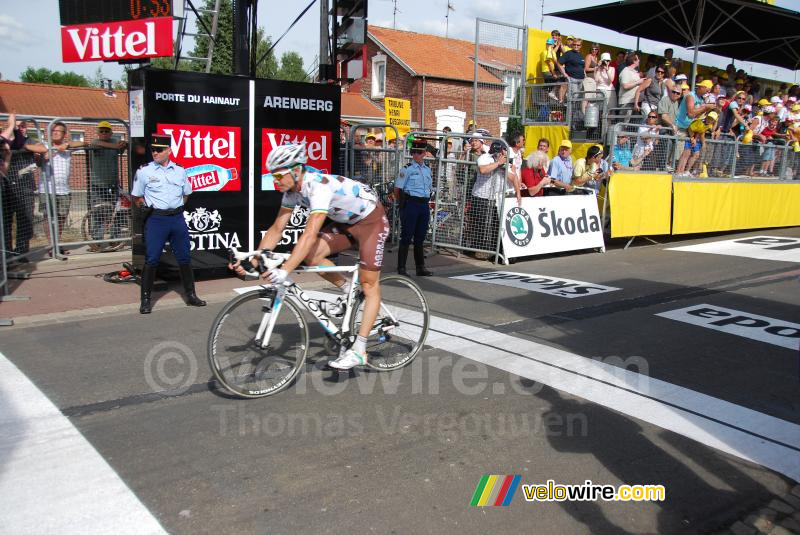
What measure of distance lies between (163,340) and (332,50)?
7899 mm

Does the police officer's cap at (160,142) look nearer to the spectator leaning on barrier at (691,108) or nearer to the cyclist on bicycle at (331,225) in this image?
the cyclist on bicycle at (331,225)

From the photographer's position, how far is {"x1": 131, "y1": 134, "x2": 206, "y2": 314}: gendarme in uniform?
773 cm

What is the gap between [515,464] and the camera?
405 centimetres

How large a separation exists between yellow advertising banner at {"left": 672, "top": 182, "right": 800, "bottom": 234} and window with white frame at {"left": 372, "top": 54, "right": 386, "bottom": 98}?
2845 cm

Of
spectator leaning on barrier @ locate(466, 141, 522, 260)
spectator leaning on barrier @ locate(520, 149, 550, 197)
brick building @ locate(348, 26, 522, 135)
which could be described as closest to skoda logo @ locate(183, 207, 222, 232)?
spectator leaning on barrier @ locate(466, 141, 522, 260)

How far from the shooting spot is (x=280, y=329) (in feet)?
16.3

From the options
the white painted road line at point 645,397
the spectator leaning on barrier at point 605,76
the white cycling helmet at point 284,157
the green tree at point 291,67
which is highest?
the green tree at point 291,67

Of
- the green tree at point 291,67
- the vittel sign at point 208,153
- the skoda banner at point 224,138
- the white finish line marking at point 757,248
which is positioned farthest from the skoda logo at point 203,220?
the green tree at point 291,67

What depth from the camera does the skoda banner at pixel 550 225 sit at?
37.7 feet

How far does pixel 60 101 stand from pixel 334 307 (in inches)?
1476

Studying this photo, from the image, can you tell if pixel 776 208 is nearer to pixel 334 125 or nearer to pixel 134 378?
pixel 334 125

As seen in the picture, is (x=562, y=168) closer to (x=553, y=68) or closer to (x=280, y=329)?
(x=553, y=68)

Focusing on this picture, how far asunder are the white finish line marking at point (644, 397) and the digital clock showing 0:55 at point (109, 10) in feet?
19.0

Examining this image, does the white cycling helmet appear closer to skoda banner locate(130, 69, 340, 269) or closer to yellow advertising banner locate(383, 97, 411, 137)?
skoda banner locate(130, 69, 340, 269)
